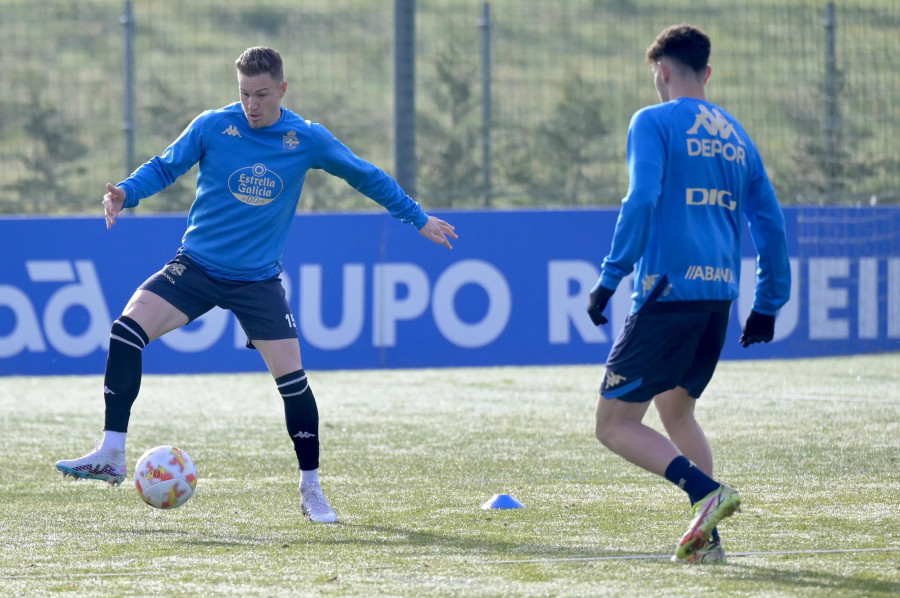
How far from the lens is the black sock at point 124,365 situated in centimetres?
598

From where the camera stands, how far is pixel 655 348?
15.9 feet

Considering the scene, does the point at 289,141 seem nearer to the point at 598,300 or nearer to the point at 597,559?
the point at 598,300

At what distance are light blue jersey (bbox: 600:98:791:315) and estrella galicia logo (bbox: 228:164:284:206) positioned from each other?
5.79ft

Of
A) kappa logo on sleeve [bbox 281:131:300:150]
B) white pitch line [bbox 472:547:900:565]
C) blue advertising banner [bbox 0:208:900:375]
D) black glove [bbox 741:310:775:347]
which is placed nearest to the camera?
white pitch line [bbox 472:547:900:565]

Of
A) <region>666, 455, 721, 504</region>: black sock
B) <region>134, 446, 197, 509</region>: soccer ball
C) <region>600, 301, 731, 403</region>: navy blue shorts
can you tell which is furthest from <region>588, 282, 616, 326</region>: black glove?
<region>134, 446, 197, 509</region>: soccer ball

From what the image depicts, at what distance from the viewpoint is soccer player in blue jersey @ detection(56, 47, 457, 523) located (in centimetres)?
602

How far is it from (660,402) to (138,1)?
25.4m

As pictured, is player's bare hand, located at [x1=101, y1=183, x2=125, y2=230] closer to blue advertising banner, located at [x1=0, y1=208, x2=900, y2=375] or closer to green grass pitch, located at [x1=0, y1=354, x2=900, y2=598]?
green grass pitch, located at [x1=0, y1=354, x2=900, y2=598]

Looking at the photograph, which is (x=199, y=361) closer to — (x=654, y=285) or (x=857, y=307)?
(x=857, y=307)

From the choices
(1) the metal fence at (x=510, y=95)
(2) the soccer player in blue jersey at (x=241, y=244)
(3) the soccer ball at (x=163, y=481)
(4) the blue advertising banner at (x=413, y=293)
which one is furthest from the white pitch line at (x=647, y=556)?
(1) the metal fence at (x=510, y=95)

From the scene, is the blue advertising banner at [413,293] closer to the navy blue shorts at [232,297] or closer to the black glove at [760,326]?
the navy blue shorts at [232,297]

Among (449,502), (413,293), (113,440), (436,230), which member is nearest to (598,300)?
(436,230)

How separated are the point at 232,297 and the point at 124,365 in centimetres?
51

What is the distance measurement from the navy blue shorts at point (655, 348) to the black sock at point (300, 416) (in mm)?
1572
